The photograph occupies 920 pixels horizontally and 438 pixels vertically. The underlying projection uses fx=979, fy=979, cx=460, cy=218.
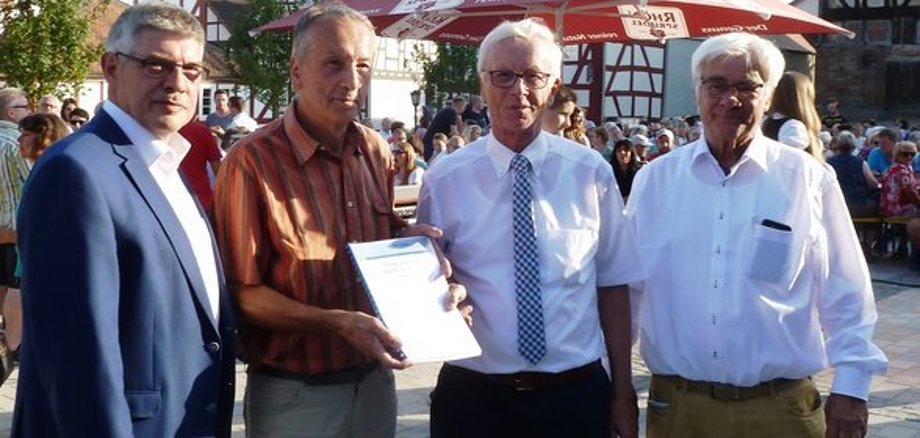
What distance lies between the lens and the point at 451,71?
40156 mm

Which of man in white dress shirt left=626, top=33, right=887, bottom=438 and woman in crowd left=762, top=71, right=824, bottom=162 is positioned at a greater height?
woman in crowd left=762, top=71, right=824, bottom=162

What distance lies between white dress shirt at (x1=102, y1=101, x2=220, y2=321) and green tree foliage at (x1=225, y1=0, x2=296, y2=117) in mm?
36415

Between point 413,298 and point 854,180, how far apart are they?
11.0 m

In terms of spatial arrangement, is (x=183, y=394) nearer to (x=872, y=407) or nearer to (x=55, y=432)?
(x=55, y=432)

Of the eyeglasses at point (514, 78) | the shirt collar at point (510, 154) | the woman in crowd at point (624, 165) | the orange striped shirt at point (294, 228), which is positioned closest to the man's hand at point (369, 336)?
the orange striped shirt at point (294, 228)

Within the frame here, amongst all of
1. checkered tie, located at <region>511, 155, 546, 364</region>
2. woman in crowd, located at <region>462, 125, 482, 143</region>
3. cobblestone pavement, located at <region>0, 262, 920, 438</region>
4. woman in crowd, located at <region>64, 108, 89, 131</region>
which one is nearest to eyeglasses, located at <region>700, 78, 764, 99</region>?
checkered tie, located at <region>511, 155, 546, 364</region>

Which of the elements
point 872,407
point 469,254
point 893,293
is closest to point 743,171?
point 469,254

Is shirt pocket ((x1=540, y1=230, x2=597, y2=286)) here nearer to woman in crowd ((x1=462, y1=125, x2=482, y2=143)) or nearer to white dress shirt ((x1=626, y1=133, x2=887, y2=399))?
white dress shirt ((x1=626, y1=133, x2=887, y2=399))

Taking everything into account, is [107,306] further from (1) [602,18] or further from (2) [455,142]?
(2) [455,142]

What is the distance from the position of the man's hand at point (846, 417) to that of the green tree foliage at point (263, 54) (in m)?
36.4

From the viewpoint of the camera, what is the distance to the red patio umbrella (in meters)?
7.50

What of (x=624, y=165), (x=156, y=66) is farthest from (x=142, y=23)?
(x=624, y=165)

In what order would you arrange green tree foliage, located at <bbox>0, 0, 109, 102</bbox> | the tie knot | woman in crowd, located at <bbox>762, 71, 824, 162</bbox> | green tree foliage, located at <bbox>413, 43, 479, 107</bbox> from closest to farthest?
the tie knot, woman in crowd, located at <bbox>762, 71, 824, 162</bbox>, green tree foliage, located at <bbox>0, 0, 109, 102</bbox>, green tree foliage, located at <bbox>413, 43, 479, 107</bbox>

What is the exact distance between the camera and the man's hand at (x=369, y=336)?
94.7 inches
